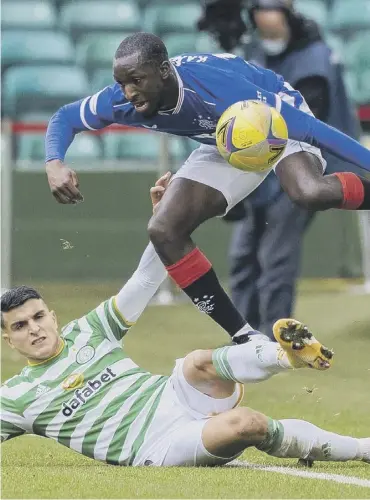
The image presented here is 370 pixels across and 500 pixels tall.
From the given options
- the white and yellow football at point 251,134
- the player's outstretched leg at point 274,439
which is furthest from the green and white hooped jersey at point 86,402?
the white and yellow football at point 251,134

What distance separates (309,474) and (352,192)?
1.36 metres

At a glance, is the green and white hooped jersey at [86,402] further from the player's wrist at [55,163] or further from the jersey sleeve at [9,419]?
the player's wrist at [55,163]

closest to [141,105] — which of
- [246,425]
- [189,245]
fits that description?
[189,245]

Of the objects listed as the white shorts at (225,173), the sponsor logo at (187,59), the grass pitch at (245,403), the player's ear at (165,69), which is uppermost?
the sponsor logo at (187,59)

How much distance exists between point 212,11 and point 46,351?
15.5 ft

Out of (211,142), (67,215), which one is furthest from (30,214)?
(211,142)

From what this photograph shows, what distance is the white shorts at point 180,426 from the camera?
475 centimetres

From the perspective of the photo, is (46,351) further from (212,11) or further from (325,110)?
(212,11)

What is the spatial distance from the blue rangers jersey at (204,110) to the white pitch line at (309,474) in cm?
140

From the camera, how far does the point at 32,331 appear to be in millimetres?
4953

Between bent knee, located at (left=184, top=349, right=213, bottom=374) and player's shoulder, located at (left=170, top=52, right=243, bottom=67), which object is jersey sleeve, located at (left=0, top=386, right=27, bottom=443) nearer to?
bent knee, located at (left=184, top=349, right=213, bottom=374)

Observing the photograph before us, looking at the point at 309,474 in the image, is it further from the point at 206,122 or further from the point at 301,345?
the point at 206,122

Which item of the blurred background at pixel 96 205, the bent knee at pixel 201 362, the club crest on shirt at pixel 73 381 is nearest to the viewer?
the bent knee at pixel 201 362

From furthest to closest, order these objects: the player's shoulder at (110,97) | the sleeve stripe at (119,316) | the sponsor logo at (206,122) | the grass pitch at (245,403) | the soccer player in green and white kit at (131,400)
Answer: the player's shoulder at (110,97), the sponsor logo at (206,122), the sleeve stripe at (119,316), the soccer player in green and white kit at (131,400), the grass pitch at (245,403)
